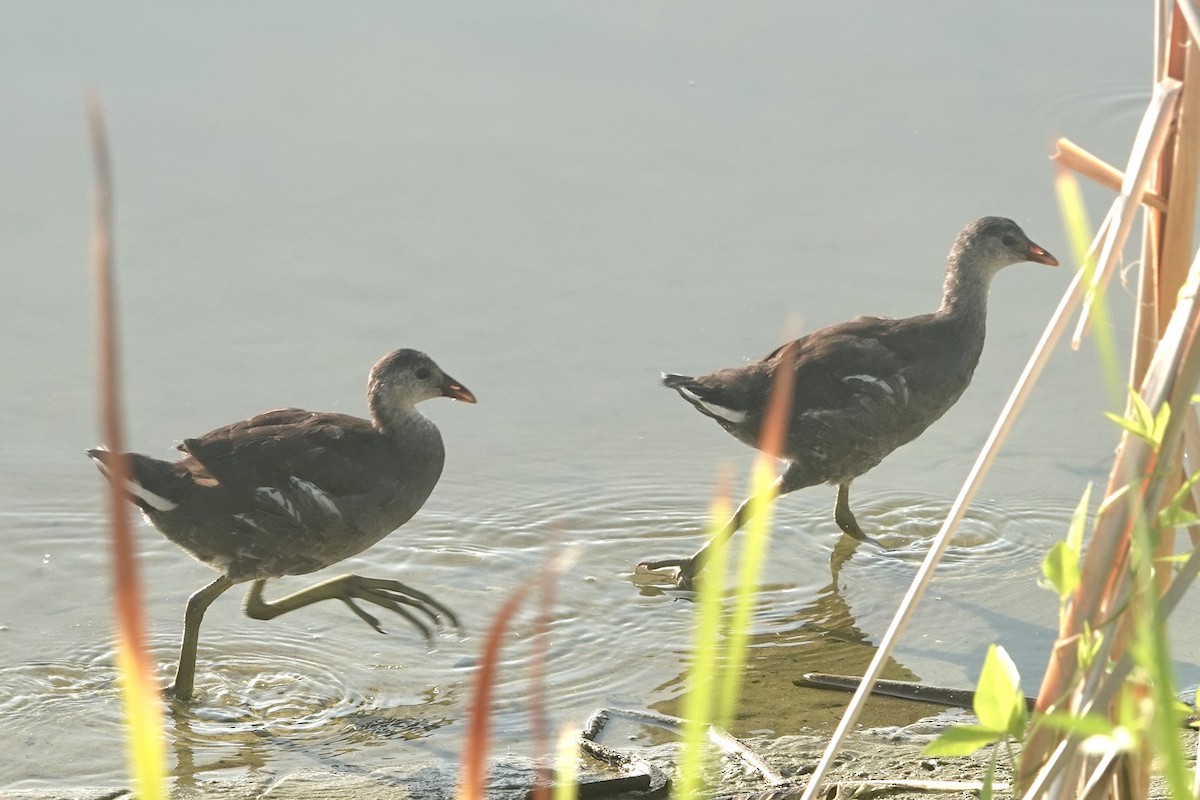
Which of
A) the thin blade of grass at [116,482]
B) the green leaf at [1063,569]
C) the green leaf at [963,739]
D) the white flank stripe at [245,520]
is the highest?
the thin blade of grass at [116,482]

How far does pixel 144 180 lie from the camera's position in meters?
8.84

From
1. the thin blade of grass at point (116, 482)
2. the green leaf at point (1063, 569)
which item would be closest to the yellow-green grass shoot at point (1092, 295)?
the green leaf at point (1063, 569)

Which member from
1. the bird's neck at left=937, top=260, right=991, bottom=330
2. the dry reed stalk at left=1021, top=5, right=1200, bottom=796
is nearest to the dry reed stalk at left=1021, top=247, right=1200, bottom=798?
the dry reed stalk at left=1021, top=5, right=1200, bottom=796

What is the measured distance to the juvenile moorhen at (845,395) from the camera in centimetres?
645

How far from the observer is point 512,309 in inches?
322

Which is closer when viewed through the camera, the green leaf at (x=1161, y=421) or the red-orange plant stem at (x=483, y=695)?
the red-orange plant stem at (x=483, y=695)

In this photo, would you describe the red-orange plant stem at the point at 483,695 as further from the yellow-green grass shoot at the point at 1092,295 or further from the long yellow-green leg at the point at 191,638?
the long yellow-green leg at the point at 191,638

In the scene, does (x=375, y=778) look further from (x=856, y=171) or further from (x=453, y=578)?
(x=856, y=171)

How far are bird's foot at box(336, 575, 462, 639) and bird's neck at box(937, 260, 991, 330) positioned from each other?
2.71m

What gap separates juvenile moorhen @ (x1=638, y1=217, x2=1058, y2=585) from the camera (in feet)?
21.2

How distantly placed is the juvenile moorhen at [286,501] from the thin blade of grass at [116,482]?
4.43 meters

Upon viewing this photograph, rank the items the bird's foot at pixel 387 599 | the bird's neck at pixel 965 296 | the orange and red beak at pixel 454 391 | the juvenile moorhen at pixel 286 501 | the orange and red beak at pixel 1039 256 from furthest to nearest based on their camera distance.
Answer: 1. the orange and red beak at pixel 1039 256
2. the bird's neck at pixel 965 296
3. the orange and red beak at pixel 454 391
4. the bird's foot at pixel 387 599
5. the juvenile moorhen at pixel 286 501

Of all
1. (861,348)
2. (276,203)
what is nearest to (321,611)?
(861,348)

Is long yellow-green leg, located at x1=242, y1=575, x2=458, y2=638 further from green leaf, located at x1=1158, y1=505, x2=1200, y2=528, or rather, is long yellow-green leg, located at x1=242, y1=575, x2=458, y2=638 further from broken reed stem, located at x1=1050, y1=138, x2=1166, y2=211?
green leaf, located at x1=1158, y1=505, x2=1200, y2=528
